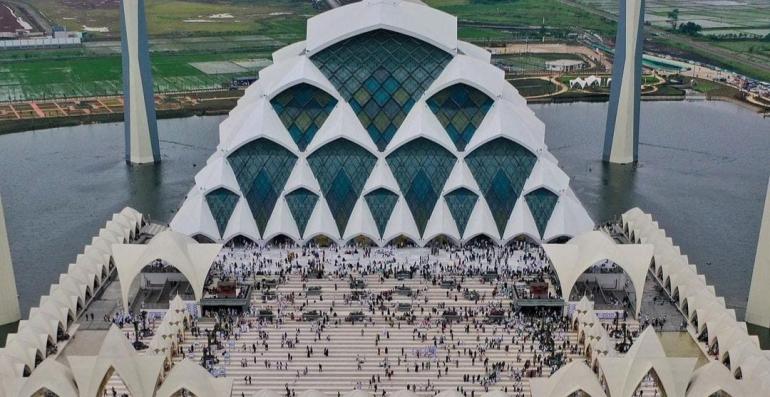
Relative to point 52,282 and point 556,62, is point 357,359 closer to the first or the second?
point 52,282

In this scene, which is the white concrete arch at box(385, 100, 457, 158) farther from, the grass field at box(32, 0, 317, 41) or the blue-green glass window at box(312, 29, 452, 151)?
the grass field at box(32, 0, 317, 41)

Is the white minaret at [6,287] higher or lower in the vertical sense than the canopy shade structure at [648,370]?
higher

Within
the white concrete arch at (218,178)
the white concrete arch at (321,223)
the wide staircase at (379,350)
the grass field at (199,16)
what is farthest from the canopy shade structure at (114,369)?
the grass field at (199,16)

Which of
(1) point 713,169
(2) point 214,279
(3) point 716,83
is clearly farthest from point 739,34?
(2) point 214,279

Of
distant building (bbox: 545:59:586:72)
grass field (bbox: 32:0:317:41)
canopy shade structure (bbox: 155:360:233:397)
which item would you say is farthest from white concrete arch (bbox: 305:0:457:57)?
grass field (bbox: 32:0:317:41)

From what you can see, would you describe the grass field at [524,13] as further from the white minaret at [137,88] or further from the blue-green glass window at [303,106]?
the blue-green glass window at [303,106]

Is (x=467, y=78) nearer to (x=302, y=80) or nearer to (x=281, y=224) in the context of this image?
(x=302, y=80)
